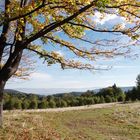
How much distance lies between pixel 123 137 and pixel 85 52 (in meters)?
4.43

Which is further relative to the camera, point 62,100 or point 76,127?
point 62,100

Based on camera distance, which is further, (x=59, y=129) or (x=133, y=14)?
(x=59, y=129)

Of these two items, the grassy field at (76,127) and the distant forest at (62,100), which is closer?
the grassy field at (76,127)

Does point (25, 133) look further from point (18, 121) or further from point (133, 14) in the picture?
point (133, 14)

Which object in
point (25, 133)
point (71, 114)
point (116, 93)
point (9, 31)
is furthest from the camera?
point (116, 93)

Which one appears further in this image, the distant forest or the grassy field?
the distant forest

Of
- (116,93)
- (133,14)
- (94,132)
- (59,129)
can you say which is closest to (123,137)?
(94,132)

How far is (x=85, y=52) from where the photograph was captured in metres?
19.9

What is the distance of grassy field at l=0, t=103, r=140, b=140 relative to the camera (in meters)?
17.3

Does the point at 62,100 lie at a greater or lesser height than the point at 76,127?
greater

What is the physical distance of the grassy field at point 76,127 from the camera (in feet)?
56.7

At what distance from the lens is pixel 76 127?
21.9 meters

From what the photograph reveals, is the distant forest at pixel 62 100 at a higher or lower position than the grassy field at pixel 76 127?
higher

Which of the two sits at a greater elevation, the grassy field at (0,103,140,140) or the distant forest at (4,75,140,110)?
the distant forest at (4,75,140,110)
